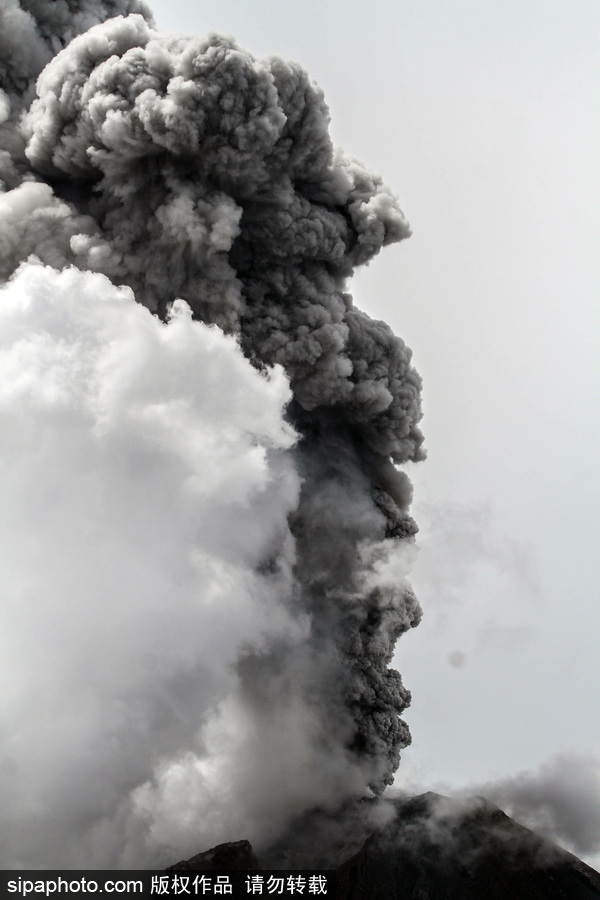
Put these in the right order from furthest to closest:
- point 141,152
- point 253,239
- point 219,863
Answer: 1. point 253,239
2. point 141,152
3. point 219,863

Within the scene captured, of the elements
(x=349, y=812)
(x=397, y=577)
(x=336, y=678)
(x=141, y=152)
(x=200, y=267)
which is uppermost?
(x=141, y=152)

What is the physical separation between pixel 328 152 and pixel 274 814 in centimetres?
2157

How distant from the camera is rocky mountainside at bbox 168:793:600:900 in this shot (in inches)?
890

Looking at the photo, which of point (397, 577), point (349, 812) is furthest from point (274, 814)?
point (397, 577)

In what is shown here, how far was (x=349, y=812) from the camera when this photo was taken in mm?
25156

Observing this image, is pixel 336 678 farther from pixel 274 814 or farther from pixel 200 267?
pixel 200 267

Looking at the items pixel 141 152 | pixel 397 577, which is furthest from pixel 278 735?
pixel 141 152

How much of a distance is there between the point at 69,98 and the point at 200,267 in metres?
6.54

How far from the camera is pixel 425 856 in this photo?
24031mm

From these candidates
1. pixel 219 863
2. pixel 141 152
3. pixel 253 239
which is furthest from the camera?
pixel 253 239

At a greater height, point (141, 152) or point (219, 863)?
point (141, 152)

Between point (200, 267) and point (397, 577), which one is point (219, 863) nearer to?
point (397, 577)

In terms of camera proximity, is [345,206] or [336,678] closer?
[336,678]

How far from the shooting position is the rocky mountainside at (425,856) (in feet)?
74.1
